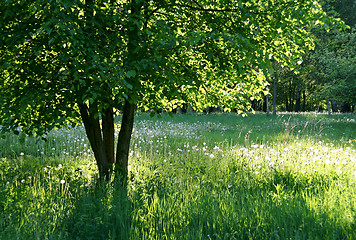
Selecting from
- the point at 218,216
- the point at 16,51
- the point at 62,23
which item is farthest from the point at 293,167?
the point at 16,51

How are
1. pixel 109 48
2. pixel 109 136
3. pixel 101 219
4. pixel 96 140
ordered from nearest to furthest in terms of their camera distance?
pixel 101 219
pixel 109 48
pixel 96 140
pixel 109 136

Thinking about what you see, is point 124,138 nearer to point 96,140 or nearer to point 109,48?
point 96,140

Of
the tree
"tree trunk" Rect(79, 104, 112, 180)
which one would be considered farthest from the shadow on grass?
the tree

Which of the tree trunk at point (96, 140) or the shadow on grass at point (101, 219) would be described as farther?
the tree trunk at point (96, 140)

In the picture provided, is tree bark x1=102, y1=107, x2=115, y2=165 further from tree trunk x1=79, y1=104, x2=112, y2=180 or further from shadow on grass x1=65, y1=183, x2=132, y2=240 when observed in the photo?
shadow on grass x1=65, y1=183, x2=132, y2=240

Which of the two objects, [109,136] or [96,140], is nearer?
[96,140]

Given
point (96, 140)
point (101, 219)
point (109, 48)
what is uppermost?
point (109, 48)

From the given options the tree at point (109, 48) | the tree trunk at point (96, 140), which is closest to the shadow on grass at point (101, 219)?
the tree trunk at point (96, 140)

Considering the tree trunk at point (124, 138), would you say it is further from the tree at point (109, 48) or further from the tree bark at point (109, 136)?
the tree at point (109, 48)

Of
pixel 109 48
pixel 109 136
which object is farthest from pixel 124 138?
pixel 109 48

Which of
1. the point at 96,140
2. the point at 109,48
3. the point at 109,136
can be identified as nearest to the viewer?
the point at 109,48

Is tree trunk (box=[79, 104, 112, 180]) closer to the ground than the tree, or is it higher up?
closer to the ground

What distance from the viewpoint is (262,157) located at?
22.5ft

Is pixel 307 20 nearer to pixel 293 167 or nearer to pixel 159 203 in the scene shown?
pixel 293 167
